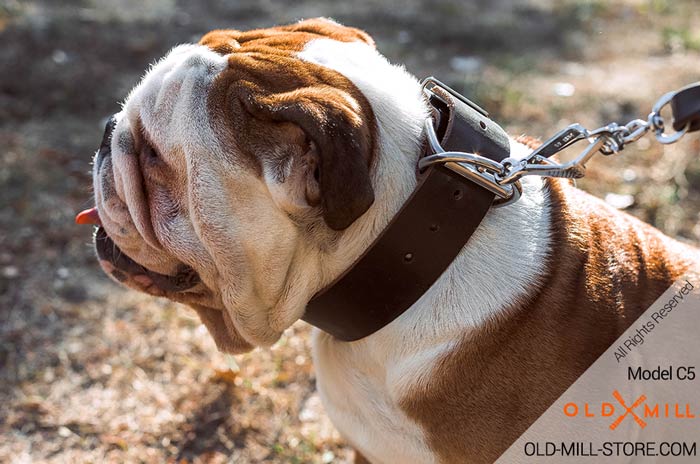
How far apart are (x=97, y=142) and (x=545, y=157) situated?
12.8 feet

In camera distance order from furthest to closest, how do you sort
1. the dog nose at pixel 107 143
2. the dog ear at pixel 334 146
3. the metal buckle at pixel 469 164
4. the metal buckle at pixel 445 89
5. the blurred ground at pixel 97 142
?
the blurred ground at pixel 97 142 < the dog nose at pixel 107 143 < the metal buckle at pixel 445 89 < the metal buckle at pixel 469 164 < the dog ear at pixel 334 146

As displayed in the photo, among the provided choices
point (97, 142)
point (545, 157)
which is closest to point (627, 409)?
point (545, 157)

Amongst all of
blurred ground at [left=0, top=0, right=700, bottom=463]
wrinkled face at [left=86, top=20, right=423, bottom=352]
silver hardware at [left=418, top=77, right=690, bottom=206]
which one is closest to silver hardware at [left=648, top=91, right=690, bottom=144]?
silver hardware at [left=418, top=77, right=690, bottom=206]

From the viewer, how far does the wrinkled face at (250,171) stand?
2.04 meters

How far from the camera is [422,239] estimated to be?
2.16 m

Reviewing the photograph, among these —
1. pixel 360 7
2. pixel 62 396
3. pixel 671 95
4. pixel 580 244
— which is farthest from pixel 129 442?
pixel 360 7

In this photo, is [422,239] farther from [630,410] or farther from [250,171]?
[630,410]

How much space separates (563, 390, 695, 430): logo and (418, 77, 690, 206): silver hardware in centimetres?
67

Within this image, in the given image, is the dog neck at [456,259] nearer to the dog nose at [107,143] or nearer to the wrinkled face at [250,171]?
the wrinkled face at [250,171]

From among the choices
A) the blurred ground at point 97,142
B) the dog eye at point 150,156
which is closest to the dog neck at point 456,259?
the dog eye at point 150,156

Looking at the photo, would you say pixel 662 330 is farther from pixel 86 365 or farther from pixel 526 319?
pixel 86 365

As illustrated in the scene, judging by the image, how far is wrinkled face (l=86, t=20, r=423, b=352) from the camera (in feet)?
6.70

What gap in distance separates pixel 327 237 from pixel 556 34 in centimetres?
600

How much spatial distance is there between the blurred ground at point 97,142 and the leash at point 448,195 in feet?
4.50
